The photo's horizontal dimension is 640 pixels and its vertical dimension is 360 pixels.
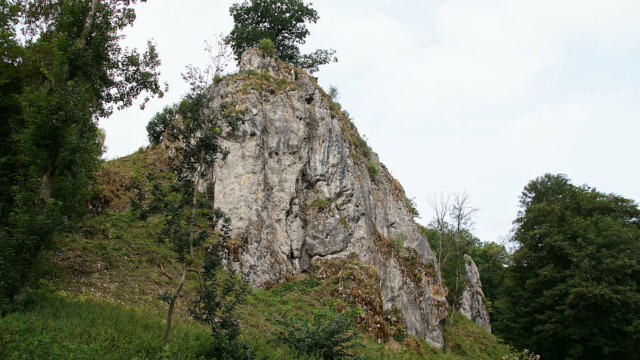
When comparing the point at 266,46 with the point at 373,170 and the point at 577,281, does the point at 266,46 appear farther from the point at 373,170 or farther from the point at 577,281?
the point at 577,281

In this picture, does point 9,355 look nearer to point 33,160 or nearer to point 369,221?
point 33,160

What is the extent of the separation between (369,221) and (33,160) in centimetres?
1728

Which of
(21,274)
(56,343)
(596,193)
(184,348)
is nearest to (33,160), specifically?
(21,274)

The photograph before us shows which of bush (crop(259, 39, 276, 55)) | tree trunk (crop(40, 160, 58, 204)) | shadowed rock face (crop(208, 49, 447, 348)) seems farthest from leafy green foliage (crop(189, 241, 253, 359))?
bush (crop(259, 39, 276, 55))

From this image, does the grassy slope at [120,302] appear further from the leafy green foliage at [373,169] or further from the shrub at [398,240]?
the leafy green foliage at [373,169]

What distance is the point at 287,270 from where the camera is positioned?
16938 mm

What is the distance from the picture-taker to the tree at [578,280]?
48.2 feet

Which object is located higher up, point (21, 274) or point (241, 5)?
point (241, 5)

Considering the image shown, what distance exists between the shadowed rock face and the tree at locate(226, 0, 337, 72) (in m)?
5.42

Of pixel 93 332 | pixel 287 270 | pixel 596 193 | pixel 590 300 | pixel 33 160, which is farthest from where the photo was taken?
pixel 596 193

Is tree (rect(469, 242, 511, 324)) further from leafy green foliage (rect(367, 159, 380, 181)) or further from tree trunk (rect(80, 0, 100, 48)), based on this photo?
tree trunk (rect(80, 0, 100, 48))

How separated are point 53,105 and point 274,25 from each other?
21.1m

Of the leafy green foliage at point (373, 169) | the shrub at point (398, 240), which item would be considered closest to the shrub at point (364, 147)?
the leafy green foliage at point (373, 169)

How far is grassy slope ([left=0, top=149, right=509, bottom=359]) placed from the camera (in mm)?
6180
